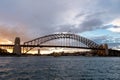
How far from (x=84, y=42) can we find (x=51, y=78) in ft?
466

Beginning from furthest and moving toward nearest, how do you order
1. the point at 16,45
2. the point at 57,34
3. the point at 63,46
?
the point at 57,34 < the point at 16,45 < the point at 63,46

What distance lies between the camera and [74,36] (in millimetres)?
169375

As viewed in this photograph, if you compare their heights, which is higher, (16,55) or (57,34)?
(57,34)

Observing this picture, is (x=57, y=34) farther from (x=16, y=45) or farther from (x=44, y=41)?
(x=16, y=45)

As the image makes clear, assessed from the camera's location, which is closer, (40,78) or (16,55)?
(40,78)

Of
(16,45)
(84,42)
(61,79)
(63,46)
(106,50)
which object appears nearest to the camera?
(61,79)

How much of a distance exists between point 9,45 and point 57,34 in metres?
29.8

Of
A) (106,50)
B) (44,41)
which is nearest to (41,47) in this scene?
(44,41)

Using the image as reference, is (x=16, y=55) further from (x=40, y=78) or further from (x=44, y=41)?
(x=40, y=78)

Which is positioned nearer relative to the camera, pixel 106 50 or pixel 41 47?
pixel 41 47

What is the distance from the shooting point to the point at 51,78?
1272 inches

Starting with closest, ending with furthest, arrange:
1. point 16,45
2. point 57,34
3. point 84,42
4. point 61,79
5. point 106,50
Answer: point 61,79
point 16,45
point 57,34
point 84,42
point 106,50

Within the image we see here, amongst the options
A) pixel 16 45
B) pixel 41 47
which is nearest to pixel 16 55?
pixel 16 45

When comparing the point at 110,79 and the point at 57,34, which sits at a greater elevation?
the point at 57,34
